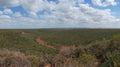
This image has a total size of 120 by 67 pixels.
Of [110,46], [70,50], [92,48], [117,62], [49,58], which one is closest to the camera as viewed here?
[117,62]

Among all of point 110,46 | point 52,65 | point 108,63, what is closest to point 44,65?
point 52,65

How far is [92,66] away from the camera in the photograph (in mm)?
7551

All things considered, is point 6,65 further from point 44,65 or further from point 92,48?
point 92,48

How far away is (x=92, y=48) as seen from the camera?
1145 cm

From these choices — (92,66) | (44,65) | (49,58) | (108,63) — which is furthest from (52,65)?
(108,63)

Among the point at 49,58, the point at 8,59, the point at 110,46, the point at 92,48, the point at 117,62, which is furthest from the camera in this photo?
the point at 92,48

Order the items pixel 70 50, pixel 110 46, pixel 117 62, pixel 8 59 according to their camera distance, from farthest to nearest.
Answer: pixel 70 50
pixel 110 46
pixel 8 59
pixel 117 62

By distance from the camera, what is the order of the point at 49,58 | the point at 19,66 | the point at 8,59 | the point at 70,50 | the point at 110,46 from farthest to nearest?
the point at 70,50 < the point at 110,46 < the point at 49,58 < the point at 8,59 < the point at 19,66

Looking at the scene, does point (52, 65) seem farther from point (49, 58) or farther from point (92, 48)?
point (92, 48)

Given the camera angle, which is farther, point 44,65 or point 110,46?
point 110,46

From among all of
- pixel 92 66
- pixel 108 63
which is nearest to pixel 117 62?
pixel 108 63

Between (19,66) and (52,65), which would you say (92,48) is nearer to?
(52,65)

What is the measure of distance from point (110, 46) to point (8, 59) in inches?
205

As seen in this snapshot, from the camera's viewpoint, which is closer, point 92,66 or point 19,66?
point 19,66
